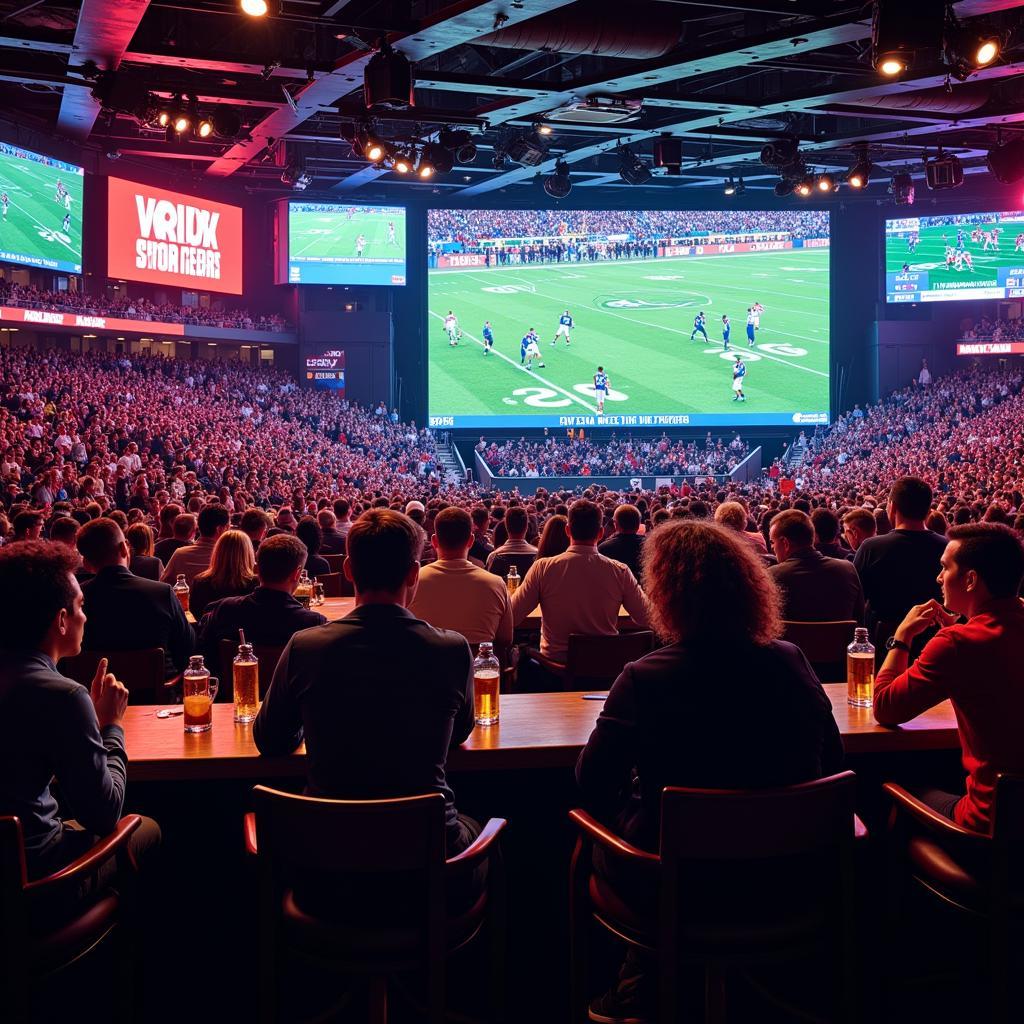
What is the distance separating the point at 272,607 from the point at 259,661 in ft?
1.43

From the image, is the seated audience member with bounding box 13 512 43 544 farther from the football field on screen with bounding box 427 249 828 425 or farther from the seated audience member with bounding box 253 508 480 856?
the football field on screen with bounding box 427 249 828 425

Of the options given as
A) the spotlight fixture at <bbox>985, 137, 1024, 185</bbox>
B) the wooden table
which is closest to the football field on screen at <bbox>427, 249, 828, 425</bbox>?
the spotlight fixture at <bbox>985, 137, 1024, 185</bbox>

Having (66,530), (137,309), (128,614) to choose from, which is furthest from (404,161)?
(128,614)

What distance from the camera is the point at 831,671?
556 centimetres

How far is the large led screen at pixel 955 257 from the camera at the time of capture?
3266cm

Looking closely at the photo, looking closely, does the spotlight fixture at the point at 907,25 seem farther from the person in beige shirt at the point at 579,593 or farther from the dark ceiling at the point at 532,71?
the person in beige shirt at the point at 579,593

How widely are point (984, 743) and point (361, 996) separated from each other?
226 centimetres

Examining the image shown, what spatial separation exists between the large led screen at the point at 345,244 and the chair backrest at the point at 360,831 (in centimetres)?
3199

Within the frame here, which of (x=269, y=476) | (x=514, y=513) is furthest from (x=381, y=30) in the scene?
(x=269, y=476)

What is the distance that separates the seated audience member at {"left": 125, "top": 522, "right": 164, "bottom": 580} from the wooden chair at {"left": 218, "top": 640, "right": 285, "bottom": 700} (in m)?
2.28

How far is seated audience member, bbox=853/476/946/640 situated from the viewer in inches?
253

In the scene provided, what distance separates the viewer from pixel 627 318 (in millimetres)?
34062

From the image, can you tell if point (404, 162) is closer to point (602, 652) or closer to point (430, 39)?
point (430, 39)

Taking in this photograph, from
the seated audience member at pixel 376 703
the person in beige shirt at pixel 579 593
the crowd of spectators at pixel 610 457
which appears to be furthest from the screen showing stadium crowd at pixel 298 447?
A: the seated audience member at pixel 376 703
